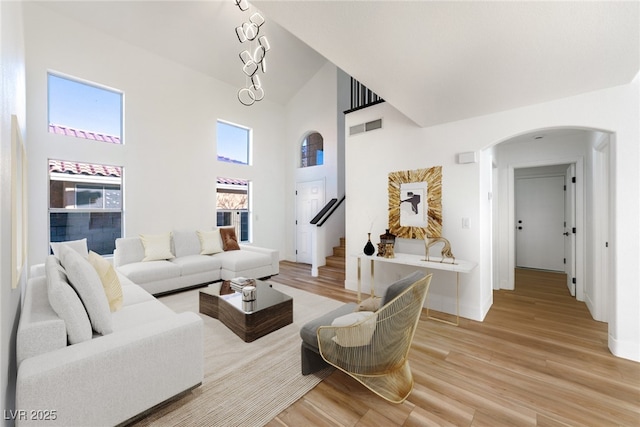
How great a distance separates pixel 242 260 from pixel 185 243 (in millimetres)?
1160

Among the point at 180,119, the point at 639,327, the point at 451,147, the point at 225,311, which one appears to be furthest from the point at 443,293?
the point at 180,119

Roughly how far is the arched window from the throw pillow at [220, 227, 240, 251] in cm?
270

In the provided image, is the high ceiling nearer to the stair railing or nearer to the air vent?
the air vent

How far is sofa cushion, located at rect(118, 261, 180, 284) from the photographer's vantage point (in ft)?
11.6

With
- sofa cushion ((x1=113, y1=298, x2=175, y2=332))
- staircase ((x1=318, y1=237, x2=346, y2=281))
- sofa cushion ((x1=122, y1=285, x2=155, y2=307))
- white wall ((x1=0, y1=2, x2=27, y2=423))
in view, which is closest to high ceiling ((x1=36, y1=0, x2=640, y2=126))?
white wall ((x1=0, y1=2, x2=27, y2=423))

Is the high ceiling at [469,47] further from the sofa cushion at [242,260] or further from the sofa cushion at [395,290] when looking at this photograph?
the sofa cushion at [242,260]

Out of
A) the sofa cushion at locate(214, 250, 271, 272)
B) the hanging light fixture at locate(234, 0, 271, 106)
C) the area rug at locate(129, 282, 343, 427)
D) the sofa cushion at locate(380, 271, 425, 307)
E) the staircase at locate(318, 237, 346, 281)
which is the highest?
the hanging light fixture at locate(234, 0, 271, 106)

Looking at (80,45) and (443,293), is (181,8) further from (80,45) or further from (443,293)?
(443,293)

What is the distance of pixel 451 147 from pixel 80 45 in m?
5.68

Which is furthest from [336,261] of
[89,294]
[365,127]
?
[89,294]

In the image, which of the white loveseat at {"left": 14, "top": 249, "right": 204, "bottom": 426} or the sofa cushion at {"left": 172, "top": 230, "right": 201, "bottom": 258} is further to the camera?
the sofa cushion at {"left": 172, "top": 230, "right": 201, "bottom": 258}

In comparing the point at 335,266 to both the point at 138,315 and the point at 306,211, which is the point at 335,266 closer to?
the point at 306,211

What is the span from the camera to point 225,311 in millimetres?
2793

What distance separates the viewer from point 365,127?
3924 millimetres
